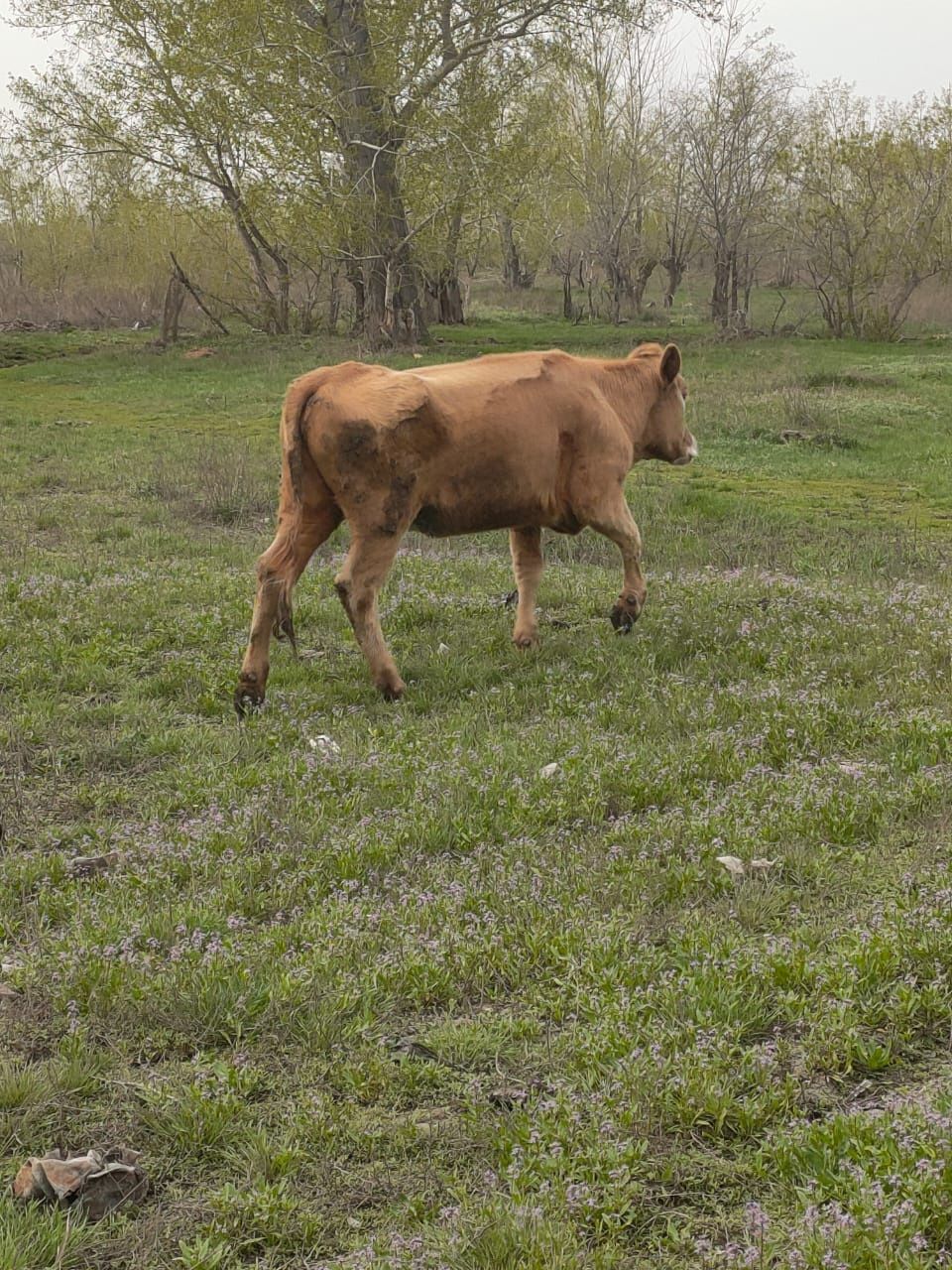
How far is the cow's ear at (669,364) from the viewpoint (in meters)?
9.61

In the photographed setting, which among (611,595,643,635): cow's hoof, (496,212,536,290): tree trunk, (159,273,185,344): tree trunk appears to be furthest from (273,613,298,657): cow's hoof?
(496,212,536,290): tree trunk

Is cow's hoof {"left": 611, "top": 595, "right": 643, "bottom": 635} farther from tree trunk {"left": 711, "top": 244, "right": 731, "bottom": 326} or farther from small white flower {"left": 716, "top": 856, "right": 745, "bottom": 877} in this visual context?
tree trunk {"left": 711, "top": 244, "right": 731, "bottom": 326}

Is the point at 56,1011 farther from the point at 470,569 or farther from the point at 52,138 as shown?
the point at 52,138

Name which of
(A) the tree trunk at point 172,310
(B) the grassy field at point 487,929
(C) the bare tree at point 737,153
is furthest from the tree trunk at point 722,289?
(B) the grassy field at point 487,929

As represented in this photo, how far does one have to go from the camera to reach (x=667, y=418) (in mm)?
9961

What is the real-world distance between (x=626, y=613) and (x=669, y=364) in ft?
7.28

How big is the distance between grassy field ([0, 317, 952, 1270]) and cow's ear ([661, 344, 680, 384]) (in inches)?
73.9

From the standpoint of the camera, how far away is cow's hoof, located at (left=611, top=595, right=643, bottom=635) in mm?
9180

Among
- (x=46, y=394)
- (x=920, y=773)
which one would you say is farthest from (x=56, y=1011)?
(x=46, y=394)

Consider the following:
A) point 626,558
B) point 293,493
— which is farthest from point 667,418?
point 293,493

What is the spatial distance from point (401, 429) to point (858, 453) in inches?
576

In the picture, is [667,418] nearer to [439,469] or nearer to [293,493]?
[439,469]

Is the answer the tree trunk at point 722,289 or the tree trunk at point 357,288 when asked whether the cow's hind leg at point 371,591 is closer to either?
the tree trunk at point 357,288

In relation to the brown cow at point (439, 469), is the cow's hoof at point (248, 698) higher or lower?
lower
